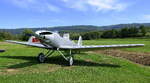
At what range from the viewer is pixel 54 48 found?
1562 cm

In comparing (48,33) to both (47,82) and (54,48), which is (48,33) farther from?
(47,82)

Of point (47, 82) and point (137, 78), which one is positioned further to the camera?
point (137, 78)

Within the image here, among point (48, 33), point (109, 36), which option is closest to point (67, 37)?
point (48, 33)

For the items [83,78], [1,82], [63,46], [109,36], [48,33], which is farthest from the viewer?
[109,36]

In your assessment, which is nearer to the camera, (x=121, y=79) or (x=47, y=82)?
(x=47, y=82)

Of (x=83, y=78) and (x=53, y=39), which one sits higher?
(x=53, y=39)

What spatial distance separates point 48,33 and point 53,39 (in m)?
0.59

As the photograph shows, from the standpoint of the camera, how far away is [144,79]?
33.6 feet

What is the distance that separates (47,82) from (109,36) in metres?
116

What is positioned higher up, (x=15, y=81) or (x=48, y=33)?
(x=48, y=33)

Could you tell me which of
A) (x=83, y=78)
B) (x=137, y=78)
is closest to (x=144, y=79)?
(x=137, y=78)

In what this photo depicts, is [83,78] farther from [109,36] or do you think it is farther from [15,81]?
[109,36]

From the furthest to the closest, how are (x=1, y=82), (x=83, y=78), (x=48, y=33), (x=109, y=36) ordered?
(x=109, y=36) → (x=48, y=33) → (x=83, y=78) → (x=1, y=82)

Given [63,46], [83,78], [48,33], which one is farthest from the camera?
[63,46]
